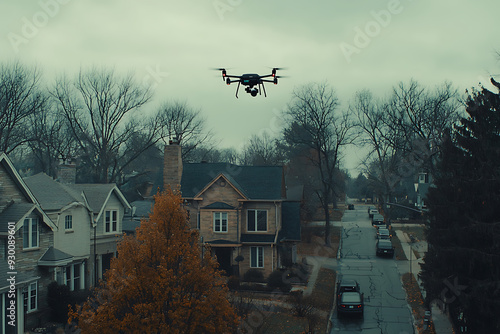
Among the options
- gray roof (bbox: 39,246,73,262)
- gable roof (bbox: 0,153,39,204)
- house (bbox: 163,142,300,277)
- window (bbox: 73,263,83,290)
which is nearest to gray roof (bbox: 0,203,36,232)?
gable roof (bbox: 0,153,39,204)

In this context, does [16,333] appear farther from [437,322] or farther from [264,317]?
[437,322]

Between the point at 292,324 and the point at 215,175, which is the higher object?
the point at 215,175

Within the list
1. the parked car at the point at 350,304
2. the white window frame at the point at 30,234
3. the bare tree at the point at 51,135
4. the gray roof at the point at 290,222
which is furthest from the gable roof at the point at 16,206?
the bare tree at the point at 51,135

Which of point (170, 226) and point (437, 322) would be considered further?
point (437, 322)

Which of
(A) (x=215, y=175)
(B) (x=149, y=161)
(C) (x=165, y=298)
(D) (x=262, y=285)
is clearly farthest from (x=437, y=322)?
(B) (x=149, y=161)

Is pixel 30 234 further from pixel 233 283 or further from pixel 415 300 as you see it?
pixel 415 300

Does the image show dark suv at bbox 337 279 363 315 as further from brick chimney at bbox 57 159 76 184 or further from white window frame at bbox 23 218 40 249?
brick chimney at bbox 57 159 76 184
